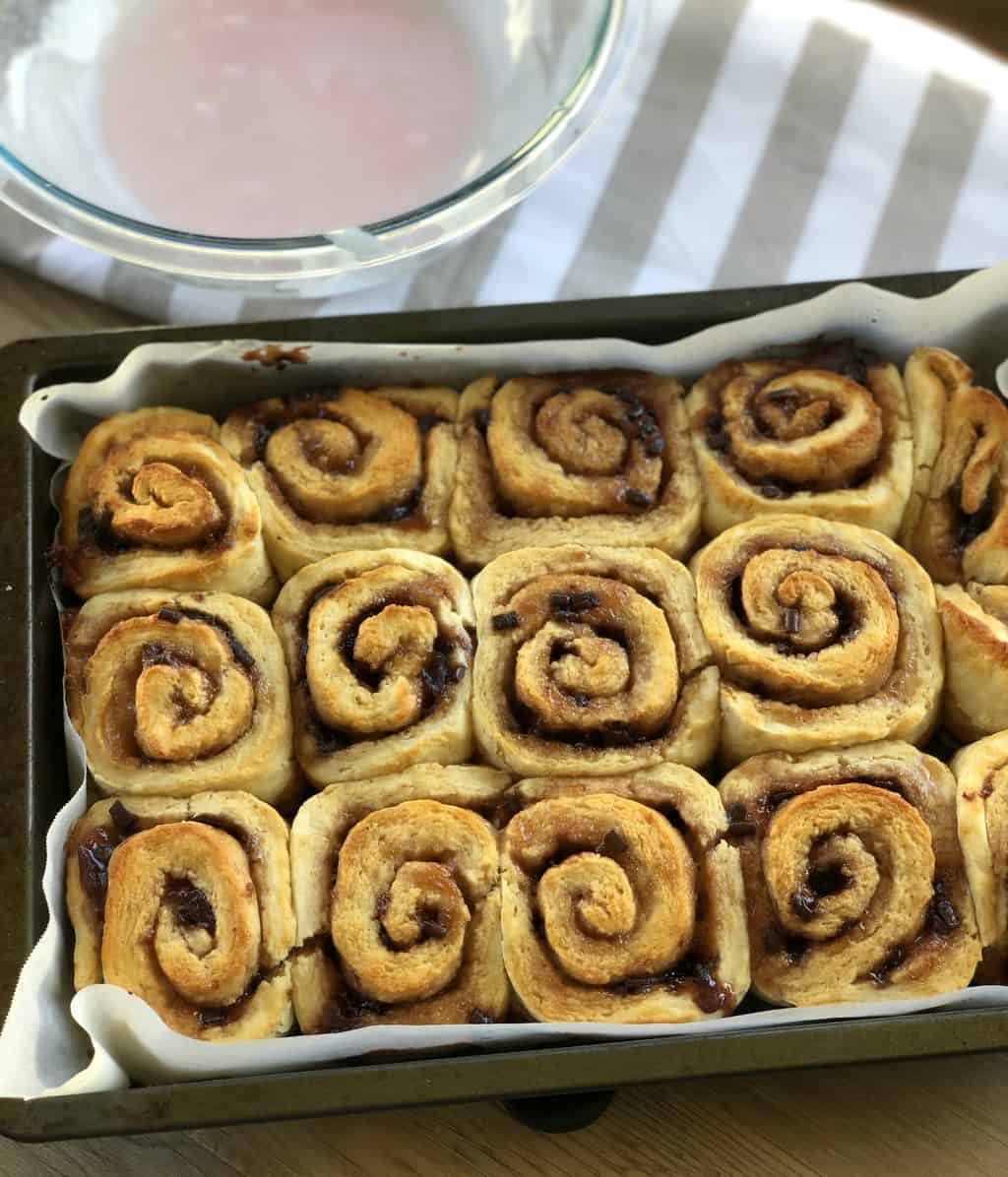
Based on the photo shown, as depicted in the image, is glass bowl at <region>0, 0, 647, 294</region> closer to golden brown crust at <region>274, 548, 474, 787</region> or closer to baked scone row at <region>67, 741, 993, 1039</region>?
golden brown crust at <region>274, 548, 474, 787</region>

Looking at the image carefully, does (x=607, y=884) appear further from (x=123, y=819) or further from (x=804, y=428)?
(x=804, y=428)

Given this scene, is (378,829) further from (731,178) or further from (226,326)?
(731,178)

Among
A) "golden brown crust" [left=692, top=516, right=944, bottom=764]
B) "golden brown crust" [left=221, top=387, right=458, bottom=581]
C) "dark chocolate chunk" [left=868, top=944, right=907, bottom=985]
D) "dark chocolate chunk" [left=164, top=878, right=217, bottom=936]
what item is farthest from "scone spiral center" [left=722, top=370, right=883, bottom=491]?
"dark chocolate chunk" [left=164, top=878, right=217, bottom=936]

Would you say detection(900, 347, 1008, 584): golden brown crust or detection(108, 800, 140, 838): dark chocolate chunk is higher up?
detection(900, 347, 1008, 584): golden brown crust

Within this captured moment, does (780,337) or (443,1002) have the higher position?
(780,337)

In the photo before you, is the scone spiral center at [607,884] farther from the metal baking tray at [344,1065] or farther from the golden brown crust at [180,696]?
the golden brown crust at [180,696]

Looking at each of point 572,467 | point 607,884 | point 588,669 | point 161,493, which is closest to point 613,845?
point 607,884

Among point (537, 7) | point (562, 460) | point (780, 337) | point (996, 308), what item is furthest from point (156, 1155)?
point (537, 7)
